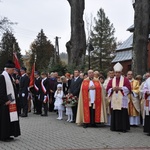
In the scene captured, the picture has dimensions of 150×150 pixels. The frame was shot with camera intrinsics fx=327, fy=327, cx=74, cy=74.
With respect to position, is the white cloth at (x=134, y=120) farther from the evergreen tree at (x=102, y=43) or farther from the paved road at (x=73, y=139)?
the evergreen tree at (x=102, y=43)

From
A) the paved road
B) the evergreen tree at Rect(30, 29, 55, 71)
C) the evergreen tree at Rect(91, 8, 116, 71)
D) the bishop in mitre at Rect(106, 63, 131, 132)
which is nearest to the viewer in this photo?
the paved road

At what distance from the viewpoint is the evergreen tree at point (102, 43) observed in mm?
61938

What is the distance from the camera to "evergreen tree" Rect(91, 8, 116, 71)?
61938 millimetres

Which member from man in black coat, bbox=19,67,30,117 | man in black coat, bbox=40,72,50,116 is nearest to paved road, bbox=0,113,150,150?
man in black coat, bbox=19,67,30,117

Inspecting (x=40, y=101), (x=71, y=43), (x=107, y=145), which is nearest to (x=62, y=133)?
(x=107, y=145)

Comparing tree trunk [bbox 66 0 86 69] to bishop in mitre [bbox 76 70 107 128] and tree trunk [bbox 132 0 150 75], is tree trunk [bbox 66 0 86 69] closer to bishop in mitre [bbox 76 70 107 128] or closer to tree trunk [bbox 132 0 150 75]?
tree trunk [bbox 132 0 150 75]

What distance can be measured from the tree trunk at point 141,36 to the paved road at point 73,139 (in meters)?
4.19

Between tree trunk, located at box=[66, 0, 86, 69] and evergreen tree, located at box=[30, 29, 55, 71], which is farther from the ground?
evergreen tree, located at box=[30, 29, 55, 71]

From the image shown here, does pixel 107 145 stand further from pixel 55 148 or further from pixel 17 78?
pixel 17 78

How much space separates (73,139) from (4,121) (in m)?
2.02

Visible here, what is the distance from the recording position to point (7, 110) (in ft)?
29.0

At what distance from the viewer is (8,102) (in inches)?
344

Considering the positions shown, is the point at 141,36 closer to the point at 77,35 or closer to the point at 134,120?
the point at 134,120

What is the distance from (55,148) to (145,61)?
834cm
